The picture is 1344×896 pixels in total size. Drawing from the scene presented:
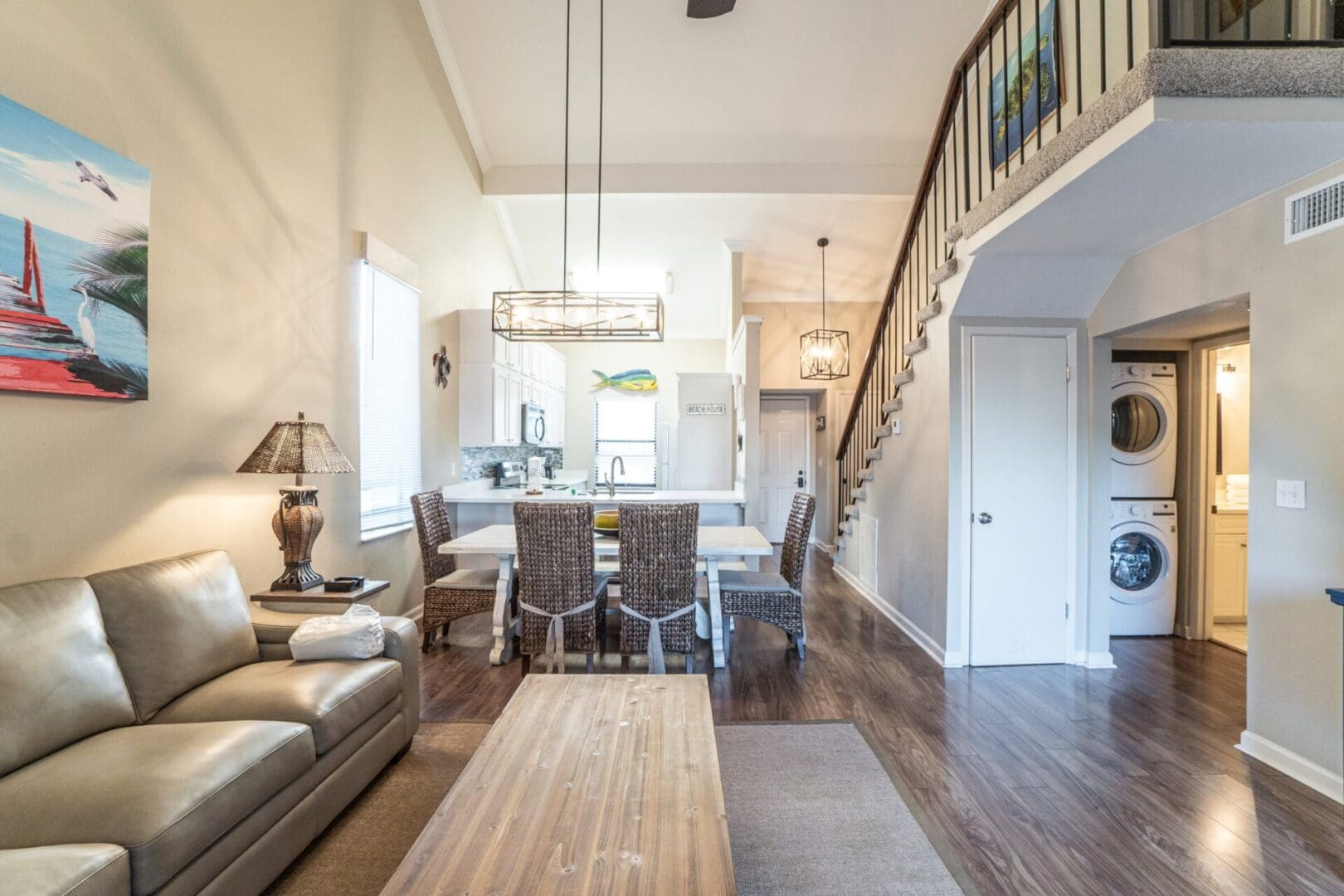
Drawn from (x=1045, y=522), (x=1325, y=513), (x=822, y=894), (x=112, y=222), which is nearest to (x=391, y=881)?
(x=822, y=894)

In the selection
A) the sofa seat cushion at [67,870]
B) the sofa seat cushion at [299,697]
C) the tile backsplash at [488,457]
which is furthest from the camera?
the tile backsplash at [488,457]

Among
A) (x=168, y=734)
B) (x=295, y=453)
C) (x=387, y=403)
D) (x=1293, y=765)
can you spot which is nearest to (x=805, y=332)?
(x=387, y=403)

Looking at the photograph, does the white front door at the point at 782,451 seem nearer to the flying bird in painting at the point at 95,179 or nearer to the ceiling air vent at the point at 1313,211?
the ceiling air vent at the point at 1313,211

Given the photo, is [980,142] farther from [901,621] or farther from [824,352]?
[824,352]

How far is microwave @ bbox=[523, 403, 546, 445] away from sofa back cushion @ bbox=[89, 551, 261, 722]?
402cm

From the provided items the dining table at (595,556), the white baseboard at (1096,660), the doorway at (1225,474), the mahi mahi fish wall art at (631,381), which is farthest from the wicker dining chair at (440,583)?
the doorway at (1225,474)

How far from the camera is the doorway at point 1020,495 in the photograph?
3736 millimetres

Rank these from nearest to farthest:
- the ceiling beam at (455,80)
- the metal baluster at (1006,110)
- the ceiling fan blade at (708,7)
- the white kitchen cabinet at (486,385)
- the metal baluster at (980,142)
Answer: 1. the metal baluster at (1006,110)
2. the metal baluster at (980,142)
3. the ceiling fan blade at (708,7)
4. the ceiling beam at (455,80)
5. the white kitchen cabinet at (486,385)

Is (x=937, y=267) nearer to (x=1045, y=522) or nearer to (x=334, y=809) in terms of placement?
(x=1045, y=522)

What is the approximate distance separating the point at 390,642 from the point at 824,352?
5981 millimetres

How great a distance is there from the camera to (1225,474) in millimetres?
4328

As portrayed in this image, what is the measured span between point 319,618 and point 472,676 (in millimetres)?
1298

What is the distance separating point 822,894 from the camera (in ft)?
5.93

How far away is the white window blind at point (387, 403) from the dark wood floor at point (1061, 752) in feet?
3.35
